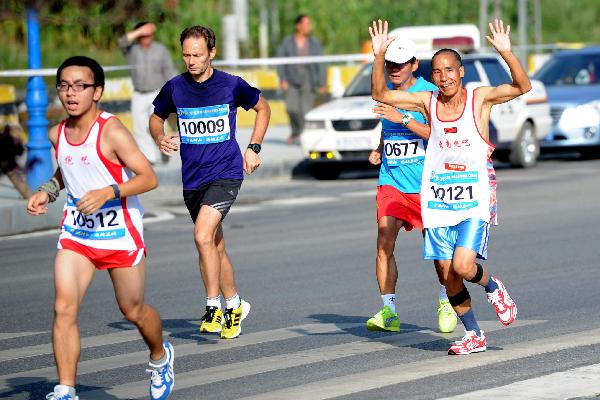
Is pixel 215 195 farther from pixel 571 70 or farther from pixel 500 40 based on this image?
pixel 571 70

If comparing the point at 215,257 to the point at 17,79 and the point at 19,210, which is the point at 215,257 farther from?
the point at 17,79

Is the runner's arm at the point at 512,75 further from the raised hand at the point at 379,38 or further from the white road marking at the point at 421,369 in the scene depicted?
the white road marking at the point at 421,369

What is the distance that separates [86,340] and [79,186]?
2486 millimetres

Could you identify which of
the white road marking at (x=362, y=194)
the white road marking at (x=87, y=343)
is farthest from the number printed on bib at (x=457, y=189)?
the white road marking at (x=362, y=194)

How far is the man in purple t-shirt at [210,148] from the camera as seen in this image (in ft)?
32.7

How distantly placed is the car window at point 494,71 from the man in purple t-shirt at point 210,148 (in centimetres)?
1368

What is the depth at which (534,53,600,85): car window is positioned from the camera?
25.4m

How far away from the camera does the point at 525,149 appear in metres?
23.6

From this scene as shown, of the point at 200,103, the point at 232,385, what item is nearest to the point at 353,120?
the point at 200,103

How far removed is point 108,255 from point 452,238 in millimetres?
2176

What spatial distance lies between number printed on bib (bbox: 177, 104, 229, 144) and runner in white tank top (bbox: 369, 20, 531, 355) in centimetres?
147

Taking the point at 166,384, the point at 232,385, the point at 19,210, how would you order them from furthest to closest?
the point at 19,210 < the point at 232,385 < the point at 166,384

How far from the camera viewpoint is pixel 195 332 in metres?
10.2

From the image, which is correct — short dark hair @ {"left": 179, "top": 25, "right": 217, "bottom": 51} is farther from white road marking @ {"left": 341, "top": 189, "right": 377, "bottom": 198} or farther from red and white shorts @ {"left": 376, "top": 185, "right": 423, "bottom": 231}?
white road marking @ {"left": 341, "top": 189, "right": 377, "bottom": 198}
